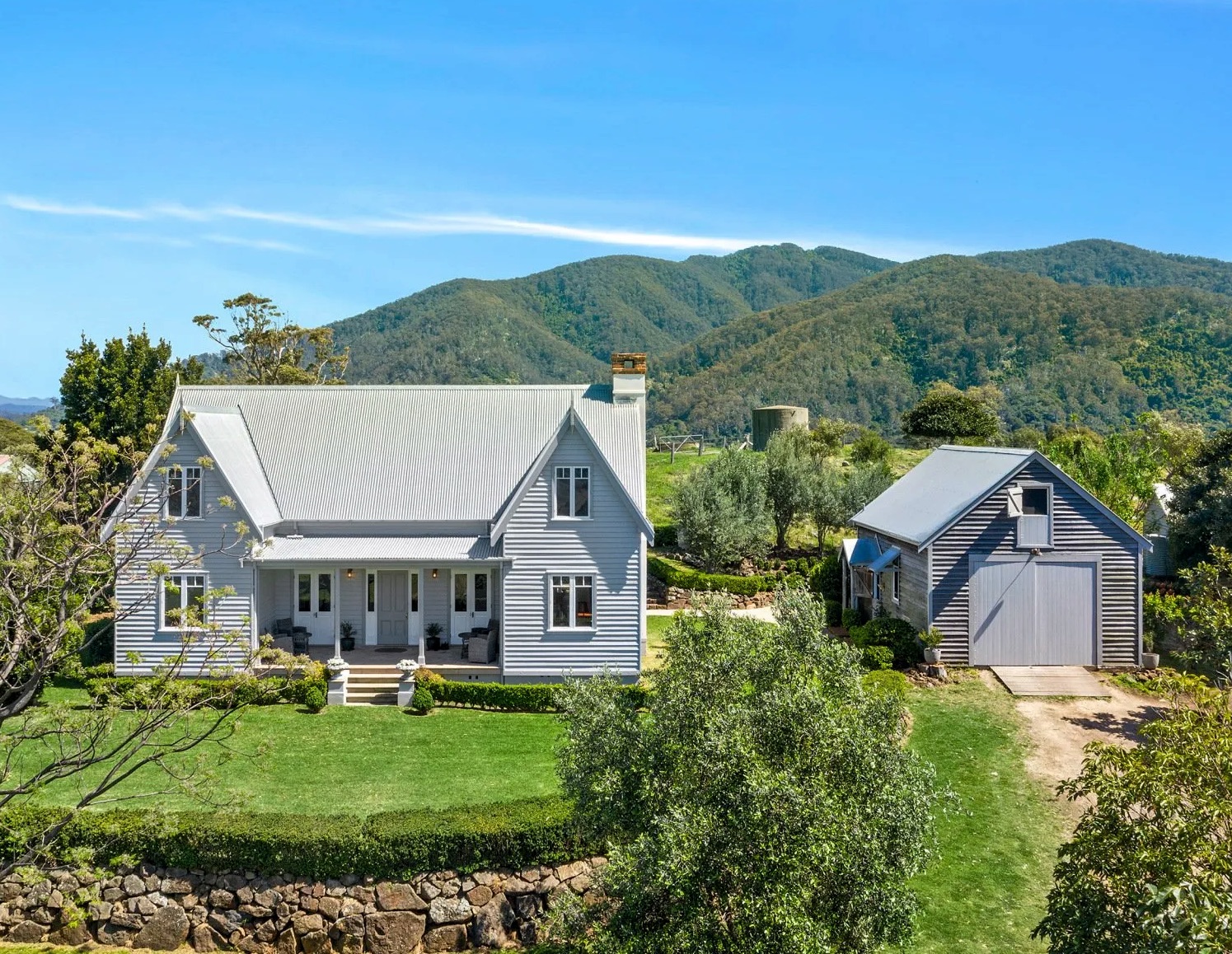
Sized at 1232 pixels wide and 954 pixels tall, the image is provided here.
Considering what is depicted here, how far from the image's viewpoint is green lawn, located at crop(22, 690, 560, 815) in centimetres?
1686

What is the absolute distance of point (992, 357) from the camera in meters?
126

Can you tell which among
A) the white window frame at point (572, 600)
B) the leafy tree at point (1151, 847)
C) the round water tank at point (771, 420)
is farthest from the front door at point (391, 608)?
the round water tank at point (771, 420)

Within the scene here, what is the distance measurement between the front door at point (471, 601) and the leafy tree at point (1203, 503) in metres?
25.1

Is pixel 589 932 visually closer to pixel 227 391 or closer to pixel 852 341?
pixel 227 391

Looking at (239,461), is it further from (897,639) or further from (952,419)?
(952,419)

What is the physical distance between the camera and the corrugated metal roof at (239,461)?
25.0 metres

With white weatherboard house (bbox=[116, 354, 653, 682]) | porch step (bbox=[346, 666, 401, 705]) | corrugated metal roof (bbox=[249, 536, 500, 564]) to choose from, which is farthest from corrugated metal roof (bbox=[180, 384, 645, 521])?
porch step (bbox=[346, 666, 401, 705])

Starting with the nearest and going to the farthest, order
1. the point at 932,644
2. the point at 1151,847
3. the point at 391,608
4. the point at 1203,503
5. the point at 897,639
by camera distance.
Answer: the point at 1151,847 → the point at 932,644 → the point at 897,639 → the point at 391,608 → the point at 1203,503

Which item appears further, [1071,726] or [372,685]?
[372,685]

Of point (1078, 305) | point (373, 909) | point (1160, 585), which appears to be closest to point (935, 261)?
point (1078, 305)

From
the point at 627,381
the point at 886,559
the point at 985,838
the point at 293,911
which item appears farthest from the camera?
the point at 627,381

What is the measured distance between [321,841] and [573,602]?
11.5 m

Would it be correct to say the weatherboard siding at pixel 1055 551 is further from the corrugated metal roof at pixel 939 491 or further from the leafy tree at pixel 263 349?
the leafy tree at pixel 263 349

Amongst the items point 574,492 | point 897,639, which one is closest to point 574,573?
point 574,492
